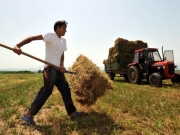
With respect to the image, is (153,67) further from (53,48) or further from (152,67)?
(53,48)

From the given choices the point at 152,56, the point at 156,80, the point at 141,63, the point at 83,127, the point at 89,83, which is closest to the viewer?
the point at 83,127

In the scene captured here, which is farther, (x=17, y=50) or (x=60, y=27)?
(x=60, y=27)

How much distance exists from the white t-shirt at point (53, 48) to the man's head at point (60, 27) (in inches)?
4.3

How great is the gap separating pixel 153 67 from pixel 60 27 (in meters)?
8.10

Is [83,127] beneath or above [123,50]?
beneath

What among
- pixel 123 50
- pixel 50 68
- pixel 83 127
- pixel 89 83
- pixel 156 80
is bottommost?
pixel 83 127

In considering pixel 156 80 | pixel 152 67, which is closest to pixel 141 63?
pixel 152 67

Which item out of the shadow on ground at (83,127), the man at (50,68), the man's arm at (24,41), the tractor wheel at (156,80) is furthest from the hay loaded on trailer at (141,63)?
the man's arm at (24,41)

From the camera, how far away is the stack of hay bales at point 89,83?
178 inches

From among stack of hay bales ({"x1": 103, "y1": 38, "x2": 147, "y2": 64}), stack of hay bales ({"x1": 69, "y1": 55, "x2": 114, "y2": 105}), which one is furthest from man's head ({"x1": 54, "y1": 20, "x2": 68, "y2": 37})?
stack of hay bales ({"x1": 103, "y1": 38, "x2": 147, "y2": 64})

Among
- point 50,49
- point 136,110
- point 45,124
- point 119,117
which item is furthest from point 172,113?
point 50,49

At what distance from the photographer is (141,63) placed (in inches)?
460

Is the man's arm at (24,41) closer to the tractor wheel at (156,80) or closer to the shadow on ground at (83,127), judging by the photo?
the shadow on ground at (83,127)

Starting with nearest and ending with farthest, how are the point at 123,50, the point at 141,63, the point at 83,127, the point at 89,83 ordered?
the point at 83,127, the point at 89,83, the point at 141,63, the point at 123,50
